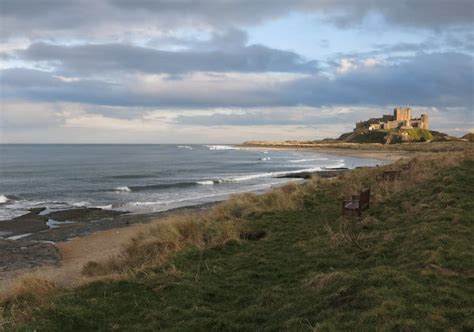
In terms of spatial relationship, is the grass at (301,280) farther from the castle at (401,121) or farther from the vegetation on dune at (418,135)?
the castle at (401,121)

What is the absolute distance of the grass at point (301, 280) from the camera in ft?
18.3

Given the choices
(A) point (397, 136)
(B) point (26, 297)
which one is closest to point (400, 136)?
(A) point (397, 136)

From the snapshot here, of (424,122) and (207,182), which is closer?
(207,182)

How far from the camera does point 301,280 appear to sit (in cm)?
765

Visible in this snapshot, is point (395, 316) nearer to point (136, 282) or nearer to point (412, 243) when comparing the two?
point (412, 243)

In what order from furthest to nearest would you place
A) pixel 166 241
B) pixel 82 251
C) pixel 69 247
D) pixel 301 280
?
pixel 69 247 → pixel 82 251 → pixel 166 241 → pixel 301 280

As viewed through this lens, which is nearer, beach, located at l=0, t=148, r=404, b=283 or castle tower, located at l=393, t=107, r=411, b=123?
beach, located at l=0, t=148, r=404, b=283

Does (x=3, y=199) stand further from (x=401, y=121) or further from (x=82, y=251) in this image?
(x=401, y=121)

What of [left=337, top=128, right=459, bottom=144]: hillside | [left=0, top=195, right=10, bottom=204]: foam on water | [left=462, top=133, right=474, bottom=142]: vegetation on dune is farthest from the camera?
[left=337, top=128, right=459, bottom=144]: hillside

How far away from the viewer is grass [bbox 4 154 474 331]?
558cm

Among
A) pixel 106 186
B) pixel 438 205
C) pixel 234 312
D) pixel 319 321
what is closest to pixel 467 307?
pixel 319 321

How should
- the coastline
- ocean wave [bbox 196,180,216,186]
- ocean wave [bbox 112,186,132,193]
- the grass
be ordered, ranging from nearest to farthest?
1. the grass
2. the coastline
3. ocean wave [bbox 112,186,132,193]
4. ocean wave [bbox 196,180,216,186]

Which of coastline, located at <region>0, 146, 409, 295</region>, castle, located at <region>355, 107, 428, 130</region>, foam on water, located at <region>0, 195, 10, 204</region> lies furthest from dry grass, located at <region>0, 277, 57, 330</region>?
castle, located at <region>355, 107, 428, 130</region>

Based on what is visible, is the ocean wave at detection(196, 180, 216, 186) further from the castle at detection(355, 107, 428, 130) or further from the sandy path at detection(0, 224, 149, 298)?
the castle at detection(355, 107, 428, 130)
